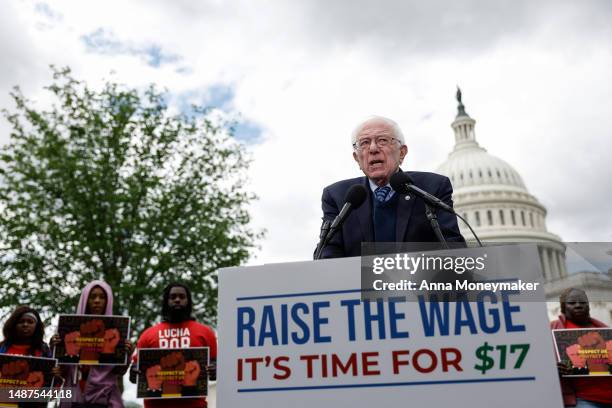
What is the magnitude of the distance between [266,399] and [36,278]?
673 inches

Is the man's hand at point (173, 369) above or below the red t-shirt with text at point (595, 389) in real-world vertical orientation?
above

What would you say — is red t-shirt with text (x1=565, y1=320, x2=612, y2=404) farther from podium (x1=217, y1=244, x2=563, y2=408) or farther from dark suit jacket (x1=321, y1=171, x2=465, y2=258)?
podium (x1=217, y1=244, x2=563, y2=408)

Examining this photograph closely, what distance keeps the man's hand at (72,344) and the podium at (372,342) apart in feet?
12.6

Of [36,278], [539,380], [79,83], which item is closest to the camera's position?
[539,380]

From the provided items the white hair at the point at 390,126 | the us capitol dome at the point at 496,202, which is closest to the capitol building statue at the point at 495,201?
the us capitol dome at the point at 496,202

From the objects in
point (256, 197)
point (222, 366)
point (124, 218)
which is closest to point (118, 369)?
point (222, 366)

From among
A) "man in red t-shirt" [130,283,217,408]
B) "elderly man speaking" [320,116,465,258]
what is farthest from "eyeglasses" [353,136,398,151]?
"man in red t-shirt" [130,283,217,408]

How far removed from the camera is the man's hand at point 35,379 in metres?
5.11

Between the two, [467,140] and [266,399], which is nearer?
[266,399]

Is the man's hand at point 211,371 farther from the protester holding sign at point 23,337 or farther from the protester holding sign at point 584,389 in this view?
the protester holding sign at point 584,389

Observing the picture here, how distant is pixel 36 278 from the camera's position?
57.1ft

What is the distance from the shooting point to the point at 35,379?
16.9 ft

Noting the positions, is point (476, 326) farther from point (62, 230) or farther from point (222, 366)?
point (62, 230)

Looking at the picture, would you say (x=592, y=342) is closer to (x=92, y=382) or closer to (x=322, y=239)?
(x=322, y=239)
